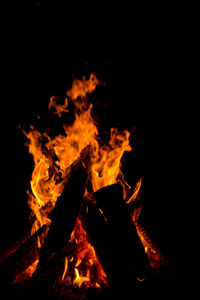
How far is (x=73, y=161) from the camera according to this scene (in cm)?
294

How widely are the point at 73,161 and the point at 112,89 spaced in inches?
63.6

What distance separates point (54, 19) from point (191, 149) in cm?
346

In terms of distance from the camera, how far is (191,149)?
3.65 metres

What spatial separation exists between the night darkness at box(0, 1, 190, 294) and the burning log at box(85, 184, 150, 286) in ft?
3.62

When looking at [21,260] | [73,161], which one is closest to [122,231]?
[21,260]

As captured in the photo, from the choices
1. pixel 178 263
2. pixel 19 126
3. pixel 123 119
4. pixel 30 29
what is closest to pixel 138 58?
pixel 123 119

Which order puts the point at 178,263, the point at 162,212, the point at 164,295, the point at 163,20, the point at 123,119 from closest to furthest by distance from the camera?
the point at 164,295 < the point at 178,263 < the point at 163,20 < the point at 162,212 < the point at 123,119

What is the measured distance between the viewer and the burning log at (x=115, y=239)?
5.72ft

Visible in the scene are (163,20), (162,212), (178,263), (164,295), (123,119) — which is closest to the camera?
(164,295)

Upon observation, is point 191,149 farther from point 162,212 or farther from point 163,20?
point 163,20

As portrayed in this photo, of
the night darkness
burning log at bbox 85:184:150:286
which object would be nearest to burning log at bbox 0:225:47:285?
burning log at bbox 85:184:150:286

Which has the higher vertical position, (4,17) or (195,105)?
(4,17)

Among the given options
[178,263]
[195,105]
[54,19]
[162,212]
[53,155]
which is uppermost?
[54,19]

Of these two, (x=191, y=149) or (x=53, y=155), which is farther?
(x=191, y=149)
